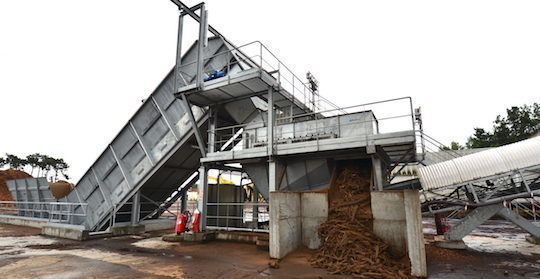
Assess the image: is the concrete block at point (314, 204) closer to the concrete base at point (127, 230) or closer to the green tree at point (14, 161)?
the concrete base at point (127, 230)

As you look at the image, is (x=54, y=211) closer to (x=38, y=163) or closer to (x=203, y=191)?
(x=203, y=191)

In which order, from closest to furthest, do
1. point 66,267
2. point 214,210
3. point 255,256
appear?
point 66,267 → point 255,256 → point 214,210

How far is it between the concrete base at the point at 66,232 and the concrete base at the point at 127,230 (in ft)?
4.13

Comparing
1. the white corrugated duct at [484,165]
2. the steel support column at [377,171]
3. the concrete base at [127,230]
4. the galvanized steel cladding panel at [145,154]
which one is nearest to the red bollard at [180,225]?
the galvanized steel cladding panel at [145,154]

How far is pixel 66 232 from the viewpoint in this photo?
1230 centimetres

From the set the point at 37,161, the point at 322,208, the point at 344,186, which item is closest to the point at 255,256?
the point at 322,208

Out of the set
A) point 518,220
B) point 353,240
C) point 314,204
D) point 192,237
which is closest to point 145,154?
point 192,237

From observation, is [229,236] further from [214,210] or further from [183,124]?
[183,124]

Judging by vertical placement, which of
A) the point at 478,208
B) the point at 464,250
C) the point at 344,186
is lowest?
the point at 464,250

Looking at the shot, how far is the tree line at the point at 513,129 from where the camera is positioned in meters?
36.0

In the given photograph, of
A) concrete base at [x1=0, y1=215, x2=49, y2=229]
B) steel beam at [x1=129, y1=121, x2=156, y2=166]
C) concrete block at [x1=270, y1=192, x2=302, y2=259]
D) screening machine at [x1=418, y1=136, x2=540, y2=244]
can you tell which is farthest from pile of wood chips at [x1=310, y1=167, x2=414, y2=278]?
concrete base at [x1=0, y1=215, x2=49, y2=229]

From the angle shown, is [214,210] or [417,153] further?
[214,210]

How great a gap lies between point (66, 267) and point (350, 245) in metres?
7.78

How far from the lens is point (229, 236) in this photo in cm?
1127
